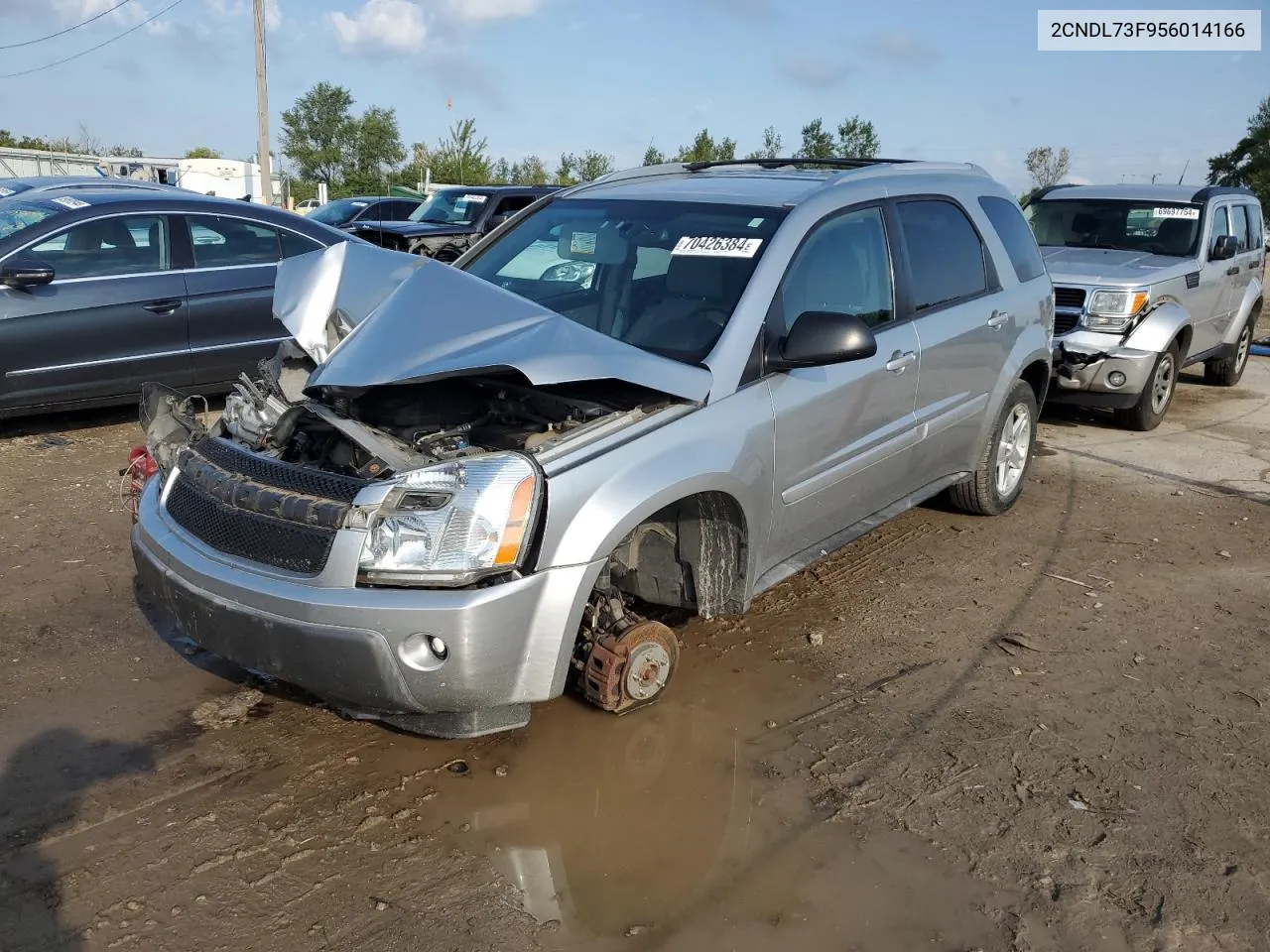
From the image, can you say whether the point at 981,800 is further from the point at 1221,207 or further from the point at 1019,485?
the point at 1221,207

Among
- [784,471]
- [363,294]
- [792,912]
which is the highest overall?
[363,294]

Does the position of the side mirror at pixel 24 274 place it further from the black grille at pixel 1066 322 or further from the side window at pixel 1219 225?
the side window at pixel 1219 225

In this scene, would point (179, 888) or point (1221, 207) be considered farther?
point (1221, 207)

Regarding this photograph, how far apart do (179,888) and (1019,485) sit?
16.2ft

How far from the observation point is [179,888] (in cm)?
286

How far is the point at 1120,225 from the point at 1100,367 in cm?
193

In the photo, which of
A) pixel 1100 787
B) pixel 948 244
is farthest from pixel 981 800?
pixel 948 244

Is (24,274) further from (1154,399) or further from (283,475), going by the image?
A: (1154,399)

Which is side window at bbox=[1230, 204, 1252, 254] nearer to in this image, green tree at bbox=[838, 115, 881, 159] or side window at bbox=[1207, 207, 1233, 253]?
side window at bbox=[1207, 207, 1233, 253]

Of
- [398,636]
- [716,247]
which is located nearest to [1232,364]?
[716,247]

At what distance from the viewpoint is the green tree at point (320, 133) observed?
39.6m

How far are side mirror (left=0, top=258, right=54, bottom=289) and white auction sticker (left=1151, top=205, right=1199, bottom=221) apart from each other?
860cm

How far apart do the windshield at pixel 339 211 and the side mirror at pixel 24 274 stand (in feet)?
36.6

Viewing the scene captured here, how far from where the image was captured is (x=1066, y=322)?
327 inches
